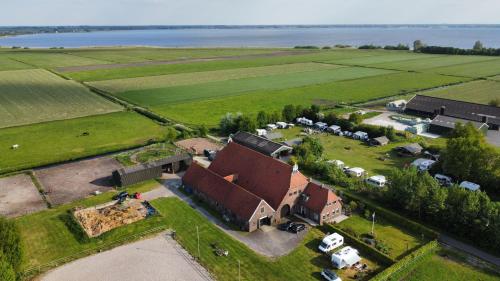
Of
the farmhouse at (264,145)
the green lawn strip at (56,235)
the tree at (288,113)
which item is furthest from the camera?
the tree at (288,113)

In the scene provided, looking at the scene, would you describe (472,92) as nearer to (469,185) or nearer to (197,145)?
(469,185)

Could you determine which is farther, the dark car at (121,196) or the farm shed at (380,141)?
the farm shed at (380,141)

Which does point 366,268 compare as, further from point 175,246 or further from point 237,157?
point 237,157

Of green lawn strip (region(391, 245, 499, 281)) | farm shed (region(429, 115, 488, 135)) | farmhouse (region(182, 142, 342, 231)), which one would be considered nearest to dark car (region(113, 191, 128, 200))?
farmhouse (region(182, 142, 342, 231))

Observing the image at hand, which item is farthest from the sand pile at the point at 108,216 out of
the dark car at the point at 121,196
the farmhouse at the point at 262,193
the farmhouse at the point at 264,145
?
→ the farmhouse at the point at 264,145

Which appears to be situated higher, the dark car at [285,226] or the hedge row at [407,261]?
the hedge row at [407,261]

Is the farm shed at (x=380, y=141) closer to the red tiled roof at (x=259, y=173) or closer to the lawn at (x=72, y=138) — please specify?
the red tiled roof at (x=259, y=173)
